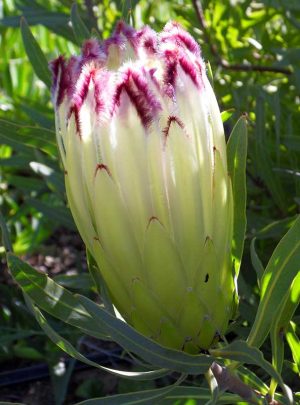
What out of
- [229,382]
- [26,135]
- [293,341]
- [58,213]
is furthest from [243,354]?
[58,213]

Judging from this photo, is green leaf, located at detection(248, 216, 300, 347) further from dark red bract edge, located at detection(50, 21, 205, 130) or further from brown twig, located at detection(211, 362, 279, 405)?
dark red bract edge, located at detection(50, 21, 205, 130)

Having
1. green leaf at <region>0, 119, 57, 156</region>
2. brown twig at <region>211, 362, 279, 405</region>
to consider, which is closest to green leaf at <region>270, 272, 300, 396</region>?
brown twig at <region>211, 362, 279, 405</region>

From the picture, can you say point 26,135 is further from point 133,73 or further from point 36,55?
point 133,73

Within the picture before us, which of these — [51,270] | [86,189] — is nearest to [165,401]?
[86,189]

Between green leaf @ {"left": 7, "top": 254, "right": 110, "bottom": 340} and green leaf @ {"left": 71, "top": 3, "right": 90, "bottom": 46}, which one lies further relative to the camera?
green leaf @ {"left": 71, "top": 3, "right": 90, "bottom": 46}

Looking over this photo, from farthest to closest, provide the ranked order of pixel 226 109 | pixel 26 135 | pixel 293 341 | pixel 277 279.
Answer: pixel 226 109 < pixel 26 135 < pixel 293 341 < pixel 277 279

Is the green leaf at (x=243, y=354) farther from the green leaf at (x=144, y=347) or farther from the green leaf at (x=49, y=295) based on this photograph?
the green leaf at (x=49, y=295)

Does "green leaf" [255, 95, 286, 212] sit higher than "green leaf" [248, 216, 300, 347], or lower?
lower
